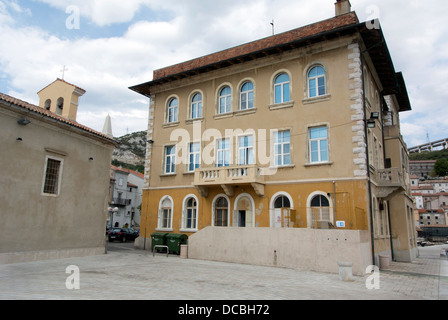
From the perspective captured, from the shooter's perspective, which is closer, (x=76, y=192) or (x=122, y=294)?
(x=122, y=294)

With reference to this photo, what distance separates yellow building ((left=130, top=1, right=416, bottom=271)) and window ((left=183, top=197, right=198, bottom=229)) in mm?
92

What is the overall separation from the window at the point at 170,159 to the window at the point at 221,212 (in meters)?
4.58

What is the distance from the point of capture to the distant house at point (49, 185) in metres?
14.2

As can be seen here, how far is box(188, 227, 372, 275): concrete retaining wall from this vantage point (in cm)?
1381

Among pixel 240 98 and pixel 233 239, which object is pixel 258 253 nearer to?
pixel 233 239

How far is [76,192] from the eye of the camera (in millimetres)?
17422

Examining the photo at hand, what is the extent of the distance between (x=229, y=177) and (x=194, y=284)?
31.8 ft

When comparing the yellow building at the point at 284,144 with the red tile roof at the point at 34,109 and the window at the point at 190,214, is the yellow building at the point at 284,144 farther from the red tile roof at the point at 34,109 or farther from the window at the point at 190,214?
the red tile roof at the point at 34,109

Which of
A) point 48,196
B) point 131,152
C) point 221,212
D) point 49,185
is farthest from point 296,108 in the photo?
point 131,152

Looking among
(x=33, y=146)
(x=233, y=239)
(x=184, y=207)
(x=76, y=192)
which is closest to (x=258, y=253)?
(x=233, y=239)

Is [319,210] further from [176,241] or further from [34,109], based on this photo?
[34,109]

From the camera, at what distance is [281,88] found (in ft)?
66.3

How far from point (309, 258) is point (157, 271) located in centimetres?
648

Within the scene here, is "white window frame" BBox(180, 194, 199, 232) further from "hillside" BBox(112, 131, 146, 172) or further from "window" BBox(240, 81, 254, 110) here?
"hillside" BBox(112, 131, 146, 172)
